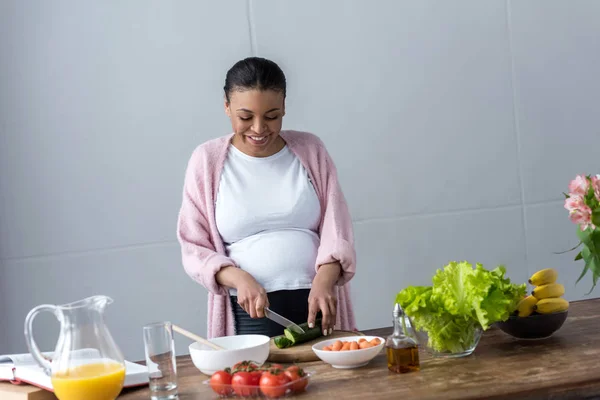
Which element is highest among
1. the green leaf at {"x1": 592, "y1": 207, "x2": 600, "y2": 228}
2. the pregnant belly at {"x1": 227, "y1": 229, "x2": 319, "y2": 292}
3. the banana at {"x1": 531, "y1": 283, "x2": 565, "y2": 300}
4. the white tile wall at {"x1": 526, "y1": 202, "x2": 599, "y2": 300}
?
the green leaf at {"x1": 592, "y1": 207, "x2": 600, "y2": 228}

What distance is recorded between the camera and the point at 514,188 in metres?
4.18

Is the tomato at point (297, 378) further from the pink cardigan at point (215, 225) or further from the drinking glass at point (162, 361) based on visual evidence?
the pink cardigan at point (215, 225)

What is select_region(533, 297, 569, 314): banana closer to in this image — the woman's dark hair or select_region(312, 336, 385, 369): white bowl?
select_region(312, 336, 385, 369): white bowl

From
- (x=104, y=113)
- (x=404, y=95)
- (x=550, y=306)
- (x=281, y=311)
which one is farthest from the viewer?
(x=404, y=95)

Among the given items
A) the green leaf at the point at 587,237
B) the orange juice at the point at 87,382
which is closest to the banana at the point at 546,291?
the green leaf at the point at 587,237

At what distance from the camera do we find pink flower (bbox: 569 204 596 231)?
1.97m

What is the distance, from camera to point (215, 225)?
2.67 metres

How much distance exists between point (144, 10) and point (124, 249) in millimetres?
1117

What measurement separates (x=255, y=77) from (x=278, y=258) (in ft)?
1.96

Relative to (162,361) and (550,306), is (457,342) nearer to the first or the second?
(550,306)

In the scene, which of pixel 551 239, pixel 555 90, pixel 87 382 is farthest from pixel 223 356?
pixel 555 90

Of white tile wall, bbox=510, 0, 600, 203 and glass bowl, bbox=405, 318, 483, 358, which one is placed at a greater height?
white tile wall, bbox=510, 0, 600, 203

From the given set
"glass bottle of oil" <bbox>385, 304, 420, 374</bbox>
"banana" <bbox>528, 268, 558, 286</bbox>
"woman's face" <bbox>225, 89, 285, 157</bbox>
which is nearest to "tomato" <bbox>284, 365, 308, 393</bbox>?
"glass bottle of oil" <bbox>385, 304, 420, 374</bbox>

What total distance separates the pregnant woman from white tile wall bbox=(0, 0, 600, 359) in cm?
104
